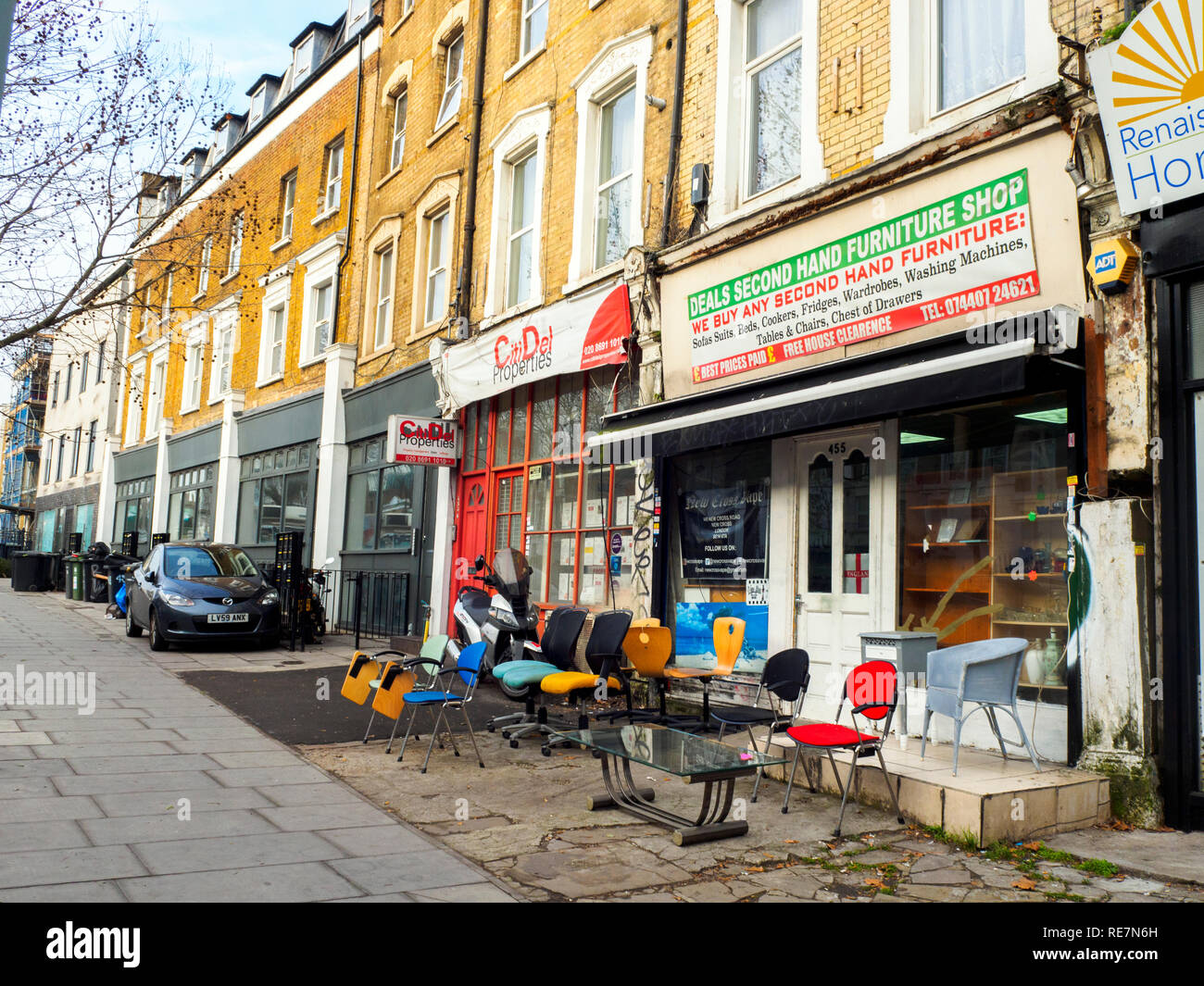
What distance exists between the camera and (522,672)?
8.23 meters

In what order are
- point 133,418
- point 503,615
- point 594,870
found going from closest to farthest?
point 594,870 → point 503,615 → point 133,418

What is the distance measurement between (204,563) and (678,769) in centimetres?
1194

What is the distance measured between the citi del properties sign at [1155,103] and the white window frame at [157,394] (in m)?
27.8

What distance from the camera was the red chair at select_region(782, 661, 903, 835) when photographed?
19.1ft

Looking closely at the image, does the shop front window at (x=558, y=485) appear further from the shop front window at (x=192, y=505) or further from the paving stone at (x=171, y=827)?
the shop front window at (x=192, y=505)

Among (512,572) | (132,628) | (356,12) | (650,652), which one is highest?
(356,12)

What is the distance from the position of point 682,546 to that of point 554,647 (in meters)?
2.09

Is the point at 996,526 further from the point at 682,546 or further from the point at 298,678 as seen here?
the point at 298,678

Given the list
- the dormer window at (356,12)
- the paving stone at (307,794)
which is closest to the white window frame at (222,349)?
the dormer window at (356,12)

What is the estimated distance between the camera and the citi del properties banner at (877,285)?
7027 mm

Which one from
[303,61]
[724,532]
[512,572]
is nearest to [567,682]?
[512,572]

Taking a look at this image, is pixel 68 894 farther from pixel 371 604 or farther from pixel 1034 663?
pixel 371 604

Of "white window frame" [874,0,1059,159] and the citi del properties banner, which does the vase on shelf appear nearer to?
the citi del properties banner
